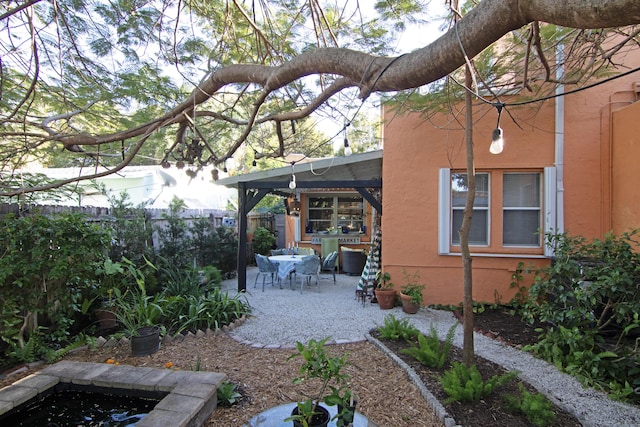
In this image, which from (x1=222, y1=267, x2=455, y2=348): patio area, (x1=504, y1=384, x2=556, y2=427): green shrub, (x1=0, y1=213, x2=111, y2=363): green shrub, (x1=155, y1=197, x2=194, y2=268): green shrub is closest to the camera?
(x1=504, y1=384, x2=556, y2=427): green shrub

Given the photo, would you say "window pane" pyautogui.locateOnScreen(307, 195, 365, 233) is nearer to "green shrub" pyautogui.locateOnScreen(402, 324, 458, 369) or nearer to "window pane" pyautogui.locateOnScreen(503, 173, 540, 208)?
"window pane" pyautogui.locateOnScreen(503, 173, 540, 208)

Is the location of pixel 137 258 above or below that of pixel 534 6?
below

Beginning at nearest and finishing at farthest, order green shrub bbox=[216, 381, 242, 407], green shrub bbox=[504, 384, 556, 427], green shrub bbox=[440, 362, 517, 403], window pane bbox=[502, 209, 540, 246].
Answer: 1. green shrub bbox=[504, 384, 556, 427]
2. green shrub bbox=[440, 362, 517, 403]
3. green shrub bbox=[216, 381, 242, 407]
4. window pane bbox=[502, 209, 540, 246]

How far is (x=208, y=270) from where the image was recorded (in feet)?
25.0

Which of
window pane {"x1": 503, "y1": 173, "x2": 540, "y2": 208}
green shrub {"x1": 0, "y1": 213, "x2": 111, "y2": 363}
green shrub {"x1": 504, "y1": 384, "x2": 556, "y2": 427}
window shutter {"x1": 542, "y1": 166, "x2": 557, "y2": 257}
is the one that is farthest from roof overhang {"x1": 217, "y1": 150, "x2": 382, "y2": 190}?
green shrub {"x1": 504, "y1": 384, "x2": 556, "y2": 427}

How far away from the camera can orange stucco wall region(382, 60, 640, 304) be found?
18.4 feet

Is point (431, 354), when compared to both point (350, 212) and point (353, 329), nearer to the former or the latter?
point (353, 329)

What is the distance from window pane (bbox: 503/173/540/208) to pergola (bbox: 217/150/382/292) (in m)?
2.13

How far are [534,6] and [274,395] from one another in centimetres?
320

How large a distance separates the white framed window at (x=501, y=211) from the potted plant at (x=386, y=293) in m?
1.05

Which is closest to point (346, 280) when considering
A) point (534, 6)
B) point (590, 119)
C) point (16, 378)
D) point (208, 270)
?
point (208, 270)

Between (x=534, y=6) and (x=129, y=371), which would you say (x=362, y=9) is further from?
(x=129, y=371)

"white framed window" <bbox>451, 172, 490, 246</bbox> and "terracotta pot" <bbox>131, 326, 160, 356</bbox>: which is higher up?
"white framed window" <bbox>451, 172, 490, 246</bbox>

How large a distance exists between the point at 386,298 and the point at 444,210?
69.6 inches
